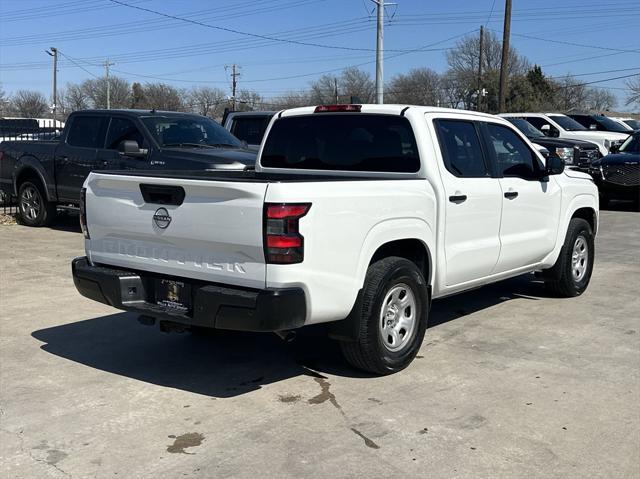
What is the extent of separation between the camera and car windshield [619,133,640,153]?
16859 millimetres

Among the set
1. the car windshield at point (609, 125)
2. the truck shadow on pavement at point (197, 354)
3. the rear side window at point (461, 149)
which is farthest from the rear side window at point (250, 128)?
the car windshield at point (609, 125)

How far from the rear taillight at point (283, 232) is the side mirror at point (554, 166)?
3415 millimetres

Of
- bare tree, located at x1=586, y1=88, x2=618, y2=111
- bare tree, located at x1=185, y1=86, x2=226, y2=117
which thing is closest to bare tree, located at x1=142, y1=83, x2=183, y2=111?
bare tree, located at x1=185, y1=86, x2=226, y2=117

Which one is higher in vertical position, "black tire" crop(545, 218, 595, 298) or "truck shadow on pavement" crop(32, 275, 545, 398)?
"black tire" crop(545, 218, 595, 298)

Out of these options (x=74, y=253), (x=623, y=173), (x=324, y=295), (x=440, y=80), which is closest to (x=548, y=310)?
(x=324, y=295)

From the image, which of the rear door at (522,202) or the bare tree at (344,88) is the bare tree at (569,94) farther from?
the rear door at (522,202)

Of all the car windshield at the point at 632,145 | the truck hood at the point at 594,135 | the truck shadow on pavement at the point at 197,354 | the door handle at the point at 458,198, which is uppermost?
the truck hood at the point at 594,135

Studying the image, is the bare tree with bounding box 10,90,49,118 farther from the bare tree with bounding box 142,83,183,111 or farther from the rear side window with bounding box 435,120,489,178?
the rear side window with bounding box 435,120,489,178

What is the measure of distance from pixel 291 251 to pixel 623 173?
13.4 meters

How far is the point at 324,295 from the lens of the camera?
14.6ft

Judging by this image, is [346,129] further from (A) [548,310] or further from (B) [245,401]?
(A) [548,310]

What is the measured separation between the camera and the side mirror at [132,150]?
10.1 meters

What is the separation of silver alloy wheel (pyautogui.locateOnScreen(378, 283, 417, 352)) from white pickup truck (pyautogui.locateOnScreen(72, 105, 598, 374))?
0.01 m

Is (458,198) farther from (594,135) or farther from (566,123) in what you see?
(566,123)
